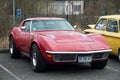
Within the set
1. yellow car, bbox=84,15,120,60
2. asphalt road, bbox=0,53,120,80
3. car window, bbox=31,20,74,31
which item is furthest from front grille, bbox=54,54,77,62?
yellow car, bbox=84,15,120,60

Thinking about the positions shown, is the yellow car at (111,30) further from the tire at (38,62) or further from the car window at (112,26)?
the tire at (38,62)

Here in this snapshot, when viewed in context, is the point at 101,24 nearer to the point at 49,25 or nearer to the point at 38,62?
the point at 49,25

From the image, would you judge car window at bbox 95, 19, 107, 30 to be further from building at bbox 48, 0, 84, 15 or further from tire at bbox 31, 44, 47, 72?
building at bbox 48, 0, 84, 15

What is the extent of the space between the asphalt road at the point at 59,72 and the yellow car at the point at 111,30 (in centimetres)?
56

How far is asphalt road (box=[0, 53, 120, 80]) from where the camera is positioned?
8961mm

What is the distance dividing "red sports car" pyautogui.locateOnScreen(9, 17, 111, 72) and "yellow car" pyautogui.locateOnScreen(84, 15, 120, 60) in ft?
4.75

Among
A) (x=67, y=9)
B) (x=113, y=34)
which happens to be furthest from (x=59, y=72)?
(x=67, y=9)

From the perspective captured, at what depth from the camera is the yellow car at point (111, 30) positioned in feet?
37.2

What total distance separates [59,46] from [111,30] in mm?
3373

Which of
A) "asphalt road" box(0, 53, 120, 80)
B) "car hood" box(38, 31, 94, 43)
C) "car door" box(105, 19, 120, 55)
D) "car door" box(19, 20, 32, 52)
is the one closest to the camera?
"asphalt road" box(0, 53, 120, 80)

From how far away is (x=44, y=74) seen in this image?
9.30m

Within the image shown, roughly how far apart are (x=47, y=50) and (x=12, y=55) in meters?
3.26

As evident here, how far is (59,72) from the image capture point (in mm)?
9586

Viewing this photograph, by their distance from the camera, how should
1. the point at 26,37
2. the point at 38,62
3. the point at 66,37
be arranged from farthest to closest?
1. the point at 26,37
2. the point at 66,37
3. the point at 38,62
